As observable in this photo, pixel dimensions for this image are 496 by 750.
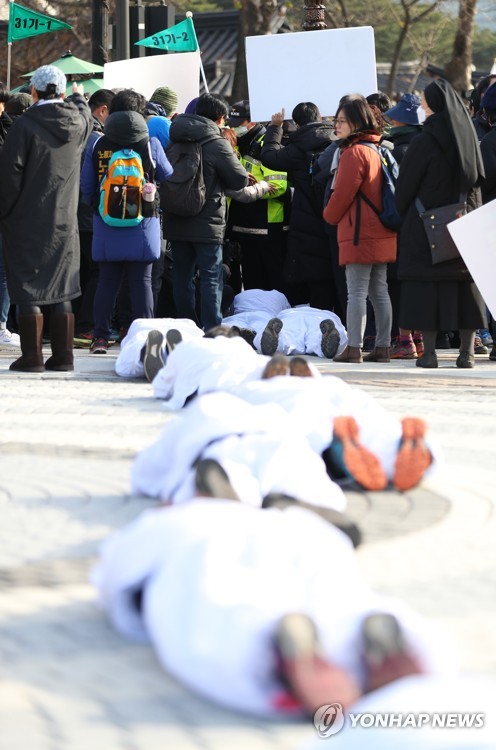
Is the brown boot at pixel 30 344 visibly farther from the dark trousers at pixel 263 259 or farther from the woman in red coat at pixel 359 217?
the dark trousers at pixel 263 259

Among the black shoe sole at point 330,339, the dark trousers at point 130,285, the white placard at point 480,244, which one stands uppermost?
the white placard at point 480,244

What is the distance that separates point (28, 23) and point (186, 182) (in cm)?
843

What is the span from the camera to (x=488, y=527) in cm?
435

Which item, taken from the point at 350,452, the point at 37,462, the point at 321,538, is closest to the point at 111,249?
the point at 37,462

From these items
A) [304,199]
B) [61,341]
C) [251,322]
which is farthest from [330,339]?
[61,341]

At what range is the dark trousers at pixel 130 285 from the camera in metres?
10.2

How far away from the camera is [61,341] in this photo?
355 inches

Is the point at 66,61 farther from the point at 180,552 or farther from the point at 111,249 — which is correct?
the point at 180,552

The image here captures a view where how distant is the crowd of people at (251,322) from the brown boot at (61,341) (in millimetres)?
16

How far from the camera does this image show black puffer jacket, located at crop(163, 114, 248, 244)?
10.2 metres

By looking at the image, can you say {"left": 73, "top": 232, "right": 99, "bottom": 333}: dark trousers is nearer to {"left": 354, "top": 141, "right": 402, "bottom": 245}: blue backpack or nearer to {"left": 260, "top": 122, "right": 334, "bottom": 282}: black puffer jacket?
{"left": 260, "top": 122, "right": 334, "bottom": 282}: black puffer jacket

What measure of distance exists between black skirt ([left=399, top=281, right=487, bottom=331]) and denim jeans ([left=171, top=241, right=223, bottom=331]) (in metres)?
1.69

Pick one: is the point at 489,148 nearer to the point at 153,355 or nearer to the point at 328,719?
the point at 153,355

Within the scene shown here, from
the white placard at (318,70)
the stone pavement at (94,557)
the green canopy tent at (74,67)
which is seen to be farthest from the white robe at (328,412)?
the green canopy tent at (74,67)
